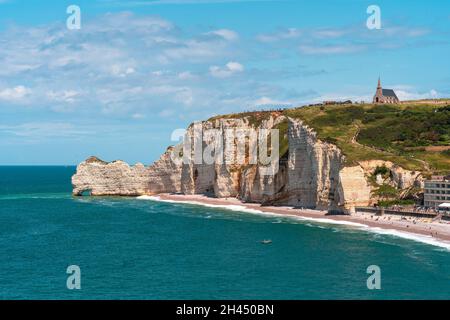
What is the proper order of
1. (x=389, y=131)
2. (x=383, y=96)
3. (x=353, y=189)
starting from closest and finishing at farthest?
1. (x=353, y=189)
2. (x=389, y=131)
3. (x=383, y=96)

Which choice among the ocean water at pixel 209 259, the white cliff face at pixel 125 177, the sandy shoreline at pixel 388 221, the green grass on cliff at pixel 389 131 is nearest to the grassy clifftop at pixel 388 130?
the green grass on cliff at pixel 389 131

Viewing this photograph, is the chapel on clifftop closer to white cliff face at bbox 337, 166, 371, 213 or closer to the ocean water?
white cliff face at bbox 337, 166, 371, 213

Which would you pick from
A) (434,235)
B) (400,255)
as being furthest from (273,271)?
(434,235)

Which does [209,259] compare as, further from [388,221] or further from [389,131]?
[389,131]

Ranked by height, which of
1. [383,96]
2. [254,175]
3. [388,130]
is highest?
[383,96]

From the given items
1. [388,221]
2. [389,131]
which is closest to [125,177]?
[389,131]

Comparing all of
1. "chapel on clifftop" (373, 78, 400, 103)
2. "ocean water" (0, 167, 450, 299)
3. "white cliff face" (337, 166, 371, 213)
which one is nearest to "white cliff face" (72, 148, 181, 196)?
"ocean water" (0, 167, 450, 299)

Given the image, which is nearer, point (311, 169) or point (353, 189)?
point (353, 189)
